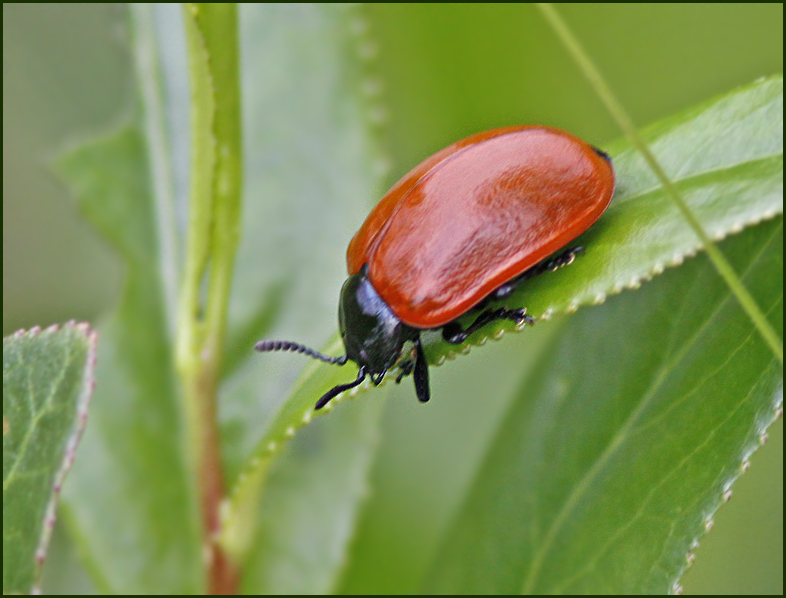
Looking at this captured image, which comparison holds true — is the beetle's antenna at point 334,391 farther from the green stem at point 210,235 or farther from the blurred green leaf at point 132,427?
the blurred green leaf at point 132,427

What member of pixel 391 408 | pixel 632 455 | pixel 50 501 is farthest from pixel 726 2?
pixel 50 501

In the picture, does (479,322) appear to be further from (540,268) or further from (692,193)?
(692,193)

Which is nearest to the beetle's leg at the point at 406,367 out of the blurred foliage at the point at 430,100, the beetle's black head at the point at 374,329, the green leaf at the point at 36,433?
the beetle's black head at the point at 374,329

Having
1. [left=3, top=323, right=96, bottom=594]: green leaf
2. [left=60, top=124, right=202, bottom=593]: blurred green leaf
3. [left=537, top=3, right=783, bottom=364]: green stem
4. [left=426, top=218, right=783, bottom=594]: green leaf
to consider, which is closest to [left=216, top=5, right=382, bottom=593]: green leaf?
[left=60, top=124, right=202, bottom=593]: blurred green leaf

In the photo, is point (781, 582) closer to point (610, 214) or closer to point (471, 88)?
point (610, 214)

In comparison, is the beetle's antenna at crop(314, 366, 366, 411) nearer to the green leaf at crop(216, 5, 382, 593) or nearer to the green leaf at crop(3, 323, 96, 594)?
the green leaf at crop(3, 323, 96, 594)
